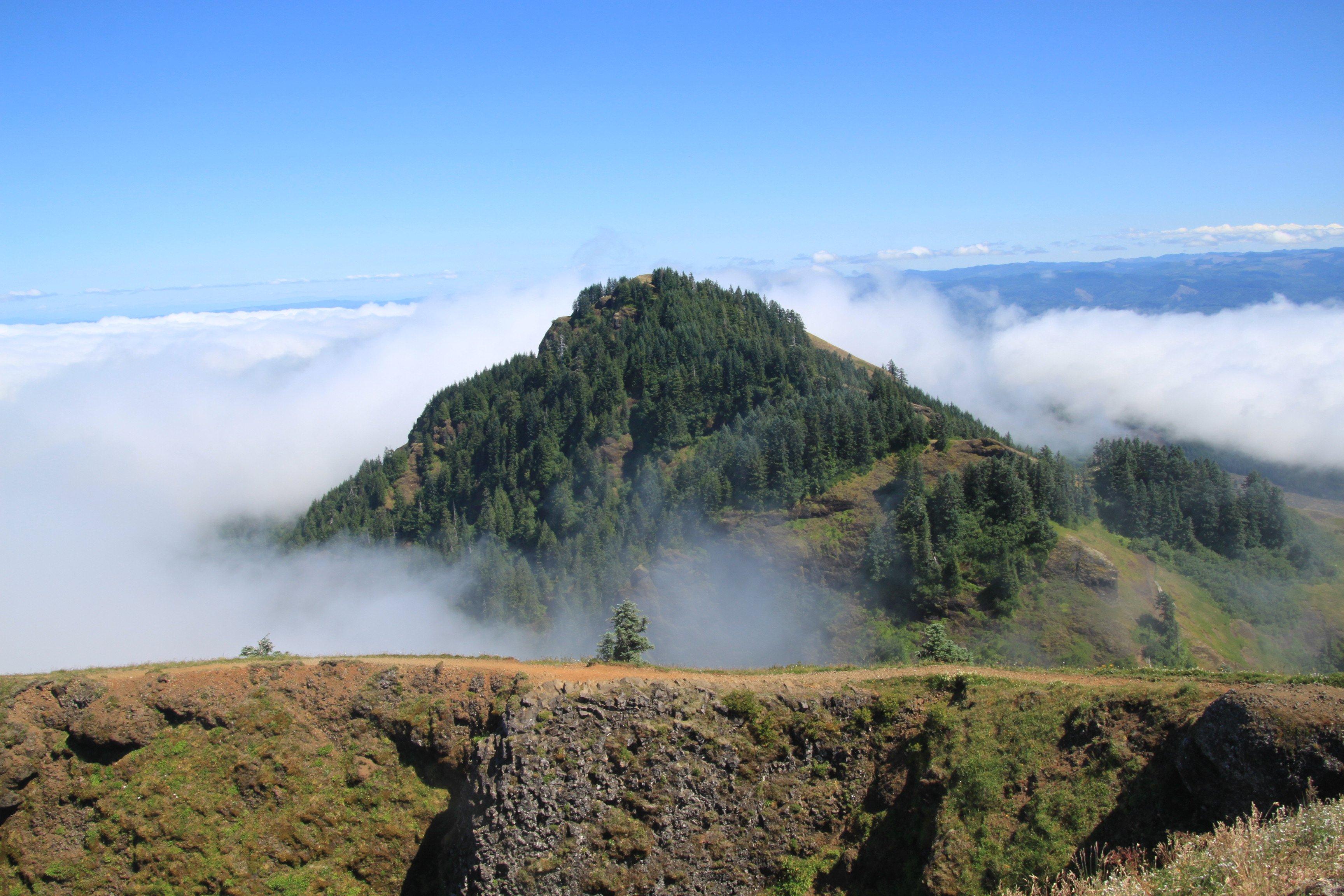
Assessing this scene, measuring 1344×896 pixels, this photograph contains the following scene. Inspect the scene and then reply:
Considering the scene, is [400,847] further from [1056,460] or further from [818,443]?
[1056,460]

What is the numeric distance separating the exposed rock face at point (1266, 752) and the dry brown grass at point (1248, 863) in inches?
48.8

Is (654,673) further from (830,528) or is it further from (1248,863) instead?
(830,528)

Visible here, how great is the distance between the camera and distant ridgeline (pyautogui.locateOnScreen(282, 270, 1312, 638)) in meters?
76.4

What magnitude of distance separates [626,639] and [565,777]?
15.4 meters

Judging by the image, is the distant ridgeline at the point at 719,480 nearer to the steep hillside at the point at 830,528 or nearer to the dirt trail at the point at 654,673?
the steep hillside at the point at 830,528

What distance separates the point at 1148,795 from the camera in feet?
74.6

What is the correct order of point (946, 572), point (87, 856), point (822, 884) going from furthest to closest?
point (946, 572), point (87, 856), point (822, 884)

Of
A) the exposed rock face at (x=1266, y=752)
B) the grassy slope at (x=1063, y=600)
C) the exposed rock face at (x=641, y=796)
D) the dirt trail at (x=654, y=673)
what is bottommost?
the grassy slope at (x=1063, y=600)

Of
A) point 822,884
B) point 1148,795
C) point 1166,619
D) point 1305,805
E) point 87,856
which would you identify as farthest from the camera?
point 1166,619

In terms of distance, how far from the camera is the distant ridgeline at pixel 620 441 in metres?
92.1

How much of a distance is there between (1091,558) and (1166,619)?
8.22 m

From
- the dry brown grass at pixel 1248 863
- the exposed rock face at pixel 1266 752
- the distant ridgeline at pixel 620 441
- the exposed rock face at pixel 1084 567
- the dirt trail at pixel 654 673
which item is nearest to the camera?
the dry brown grass at pixel 1248 863

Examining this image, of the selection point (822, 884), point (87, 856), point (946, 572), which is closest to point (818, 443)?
point (946, 572)

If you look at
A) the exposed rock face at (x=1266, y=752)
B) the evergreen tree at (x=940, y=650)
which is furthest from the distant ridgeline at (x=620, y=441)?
the exposed rock face at (x=1266, y=752)
